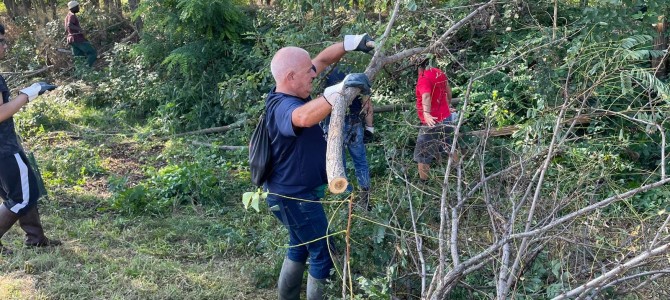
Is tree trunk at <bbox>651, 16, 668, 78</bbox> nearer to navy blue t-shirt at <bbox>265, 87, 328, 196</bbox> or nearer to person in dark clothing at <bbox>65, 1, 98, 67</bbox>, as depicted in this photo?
navy blue t-shirt at <bbox>265, 87, 328, 196</bbox>

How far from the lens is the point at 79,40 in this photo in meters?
12.1

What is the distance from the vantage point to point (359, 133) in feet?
19.3

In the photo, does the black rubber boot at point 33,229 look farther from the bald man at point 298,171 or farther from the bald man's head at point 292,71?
the bald man's head at point 292,71

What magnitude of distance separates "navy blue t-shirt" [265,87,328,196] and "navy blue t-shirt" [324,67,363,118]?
1.53ft

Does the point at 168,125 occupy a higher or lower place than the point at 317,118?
lower

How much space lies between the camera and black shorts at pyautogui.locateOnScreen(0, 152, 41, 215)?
5.12m

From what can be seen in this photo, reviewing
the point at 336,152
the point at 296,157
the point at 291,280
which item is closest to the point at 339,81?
the point at 296,157

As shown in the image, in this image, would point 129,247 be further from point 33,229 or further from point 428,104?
point 428,104

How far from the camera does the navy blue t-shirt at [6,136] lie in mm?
5105

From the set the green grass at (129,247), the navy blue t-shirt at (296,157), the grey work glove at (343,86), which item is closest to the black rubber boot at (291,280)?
the green grass at (129,247)

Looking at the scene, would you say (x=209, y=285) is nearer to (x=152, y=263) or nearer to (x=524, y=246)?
(x=152, y=263)

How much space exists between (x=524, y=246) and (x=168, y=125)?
646 centimetres

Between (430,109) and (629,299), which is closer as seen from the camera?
(629,299)

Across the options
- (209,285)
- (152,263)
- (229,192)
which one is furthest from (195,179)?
(209,285)
